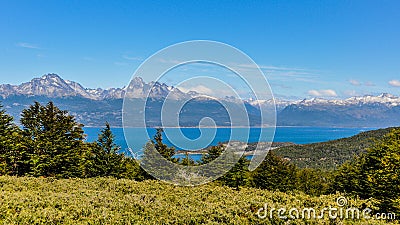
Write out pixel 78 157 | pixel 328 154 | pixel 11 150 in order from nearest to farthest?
pixel 11 150 < pixel 78 157 < pixel 328 154

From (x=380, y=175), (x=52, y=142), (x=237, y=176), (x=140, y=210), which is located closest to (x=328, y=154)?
(x=237, y=176)

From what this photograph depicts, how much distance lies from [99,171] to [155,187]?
34092 millimetres

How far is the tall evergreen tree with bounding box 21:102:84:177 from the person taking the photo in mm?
39781

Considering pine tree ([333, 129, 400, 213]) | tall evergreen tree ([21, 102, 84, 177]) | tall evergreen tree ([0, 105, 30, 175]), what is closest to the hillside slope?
pine tree ([333, 129, 400, 213])

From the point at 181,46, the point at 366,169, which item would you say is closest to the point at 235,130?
the point at 181,46

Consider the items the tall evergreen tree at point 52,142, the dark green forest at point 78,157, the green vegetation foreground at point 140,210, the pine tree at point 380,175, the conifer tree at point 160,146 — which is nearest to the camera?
the green vegetation foreground at point 140,210

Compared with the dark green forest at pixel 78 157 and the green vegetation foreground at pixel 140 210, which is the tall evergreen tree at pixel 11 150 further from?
the green vegetation foreground at pixel 140 210

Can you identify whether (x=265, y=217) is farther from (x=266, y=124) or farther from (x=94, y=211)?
(x=94, y=211)

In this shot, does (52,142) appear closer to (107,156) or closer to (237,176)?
(107,156)

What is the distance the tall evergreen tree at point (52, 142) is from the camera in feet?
131

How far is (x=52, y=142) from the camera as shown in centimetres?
4116

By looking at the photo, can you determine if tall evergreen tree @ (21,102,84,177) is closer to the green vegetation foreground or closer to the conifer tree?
the conifer tree

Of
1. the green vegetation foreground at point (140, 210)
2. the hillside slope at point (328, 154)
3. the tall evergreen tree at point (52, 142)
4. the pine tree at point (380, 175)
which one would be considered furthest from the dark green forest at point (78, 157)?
the hillside slope at point (328, 154)

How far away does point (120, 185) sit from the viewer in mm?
13172
